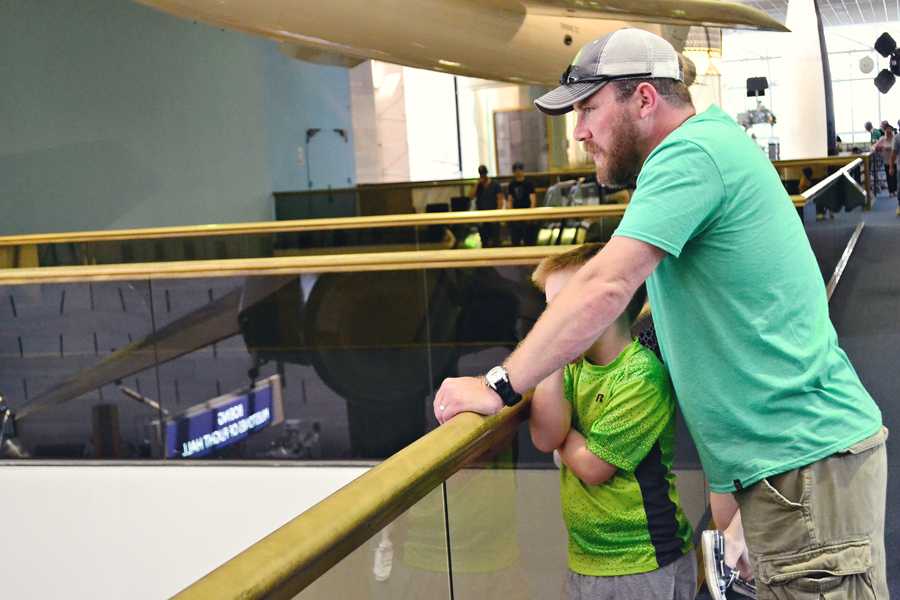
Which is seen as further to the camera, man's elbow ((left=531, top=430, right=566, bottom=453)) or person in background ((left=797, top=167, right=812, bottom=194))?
person in background ((left=797, top=167, right=812, bottom=194))

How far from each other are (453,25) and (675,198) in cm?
607

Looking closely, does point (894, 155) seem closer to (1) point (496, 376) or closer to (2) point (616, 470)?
(2) point (616, 470)

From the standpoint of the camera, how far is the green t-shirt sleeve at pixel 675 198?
1.22 meters

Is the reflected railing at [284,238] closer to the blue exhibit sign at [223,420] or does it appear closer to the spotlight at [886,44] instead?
the blue exhibit sign at [223,420]

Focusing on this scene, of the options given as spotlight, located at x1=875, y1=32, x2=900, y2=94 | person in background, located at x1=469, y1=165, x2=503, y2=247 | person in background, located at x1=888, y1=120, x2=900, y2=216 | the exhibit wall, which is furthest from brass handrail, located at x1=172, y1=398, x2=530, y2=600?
spotlight, located at x1=875, y1=32, x2=900, y2=94

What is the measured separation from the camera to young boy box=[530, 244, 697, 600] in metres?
1.49

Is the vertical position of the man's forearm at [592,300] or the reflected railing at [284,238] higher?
the reflected railing at [284,238]

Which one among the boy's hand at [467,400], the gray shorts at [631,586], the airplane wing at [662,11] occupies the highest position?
the airplane wing at [662,11]

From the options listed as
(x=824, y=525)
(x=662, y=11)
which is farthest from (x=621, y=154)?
(x=662, y=11)

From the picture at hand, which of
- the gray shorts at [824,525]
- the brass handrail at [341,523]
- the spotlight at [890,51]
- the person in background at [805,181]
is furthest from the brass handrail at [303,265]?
the spotlight at [890,51]

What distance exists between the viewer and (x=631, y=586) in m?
1.49

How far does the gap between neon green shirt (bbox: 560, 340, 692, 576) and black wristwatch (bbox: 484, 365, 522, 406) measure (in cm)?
26

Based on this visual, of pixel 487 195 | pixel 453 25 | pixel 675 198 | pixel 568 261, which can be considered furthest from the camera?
pixel 487 195

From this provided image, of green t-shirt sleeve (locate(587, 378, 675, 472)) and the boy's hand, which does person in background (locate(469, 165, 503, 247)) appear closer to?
green t-shirt sleeve (locate(587, 378, 675, 472))
